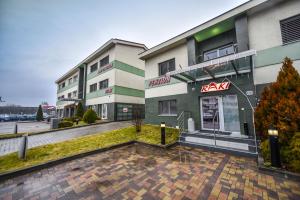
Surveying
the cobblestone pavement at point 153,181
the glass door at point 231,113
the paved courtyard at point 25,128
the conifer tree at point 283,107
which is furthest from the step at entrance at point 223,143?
the paved courtyard at point 25,128

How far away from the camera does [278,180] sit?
3486mm

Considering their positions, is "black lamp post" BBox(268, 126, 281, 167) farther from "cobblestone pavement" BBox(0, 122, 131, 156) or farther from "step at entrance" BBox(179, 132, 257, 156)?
"cobblestone pavement" BBox(0, 122, 131, 156)

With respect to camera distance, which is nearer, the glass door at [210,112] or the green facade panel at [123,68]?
the glass door at [210,112]

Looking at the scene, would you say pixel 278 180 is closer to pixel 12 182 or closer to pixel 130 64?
pixel 12 182

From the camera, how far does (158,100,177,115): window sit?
36.9ft

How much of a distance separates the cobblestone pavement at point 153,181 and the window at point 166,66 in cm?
857

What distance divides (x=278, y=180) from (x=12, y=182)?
7543mm

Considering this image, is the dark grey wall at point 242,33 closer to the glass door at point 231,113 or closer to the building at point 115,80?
the glass door at point 231,113

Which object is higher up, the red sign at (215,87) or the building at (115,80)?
the building at (115,80)

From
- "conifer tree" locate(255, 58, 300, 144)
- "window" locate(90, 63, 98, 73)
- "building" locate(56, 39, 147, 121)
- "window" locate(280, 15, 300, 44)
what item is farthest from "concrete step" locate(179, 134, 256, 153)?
"window" locate(90, 63, 98, 73)

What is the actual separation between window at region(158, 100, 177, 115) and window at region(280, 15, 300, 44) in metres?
7.56

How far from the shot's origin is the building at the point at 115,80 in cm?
1838

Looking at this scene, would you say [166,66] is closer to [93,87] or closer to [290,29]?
[290,29]

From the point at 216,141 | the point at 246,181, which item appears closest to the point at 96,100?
the point at 216,141
